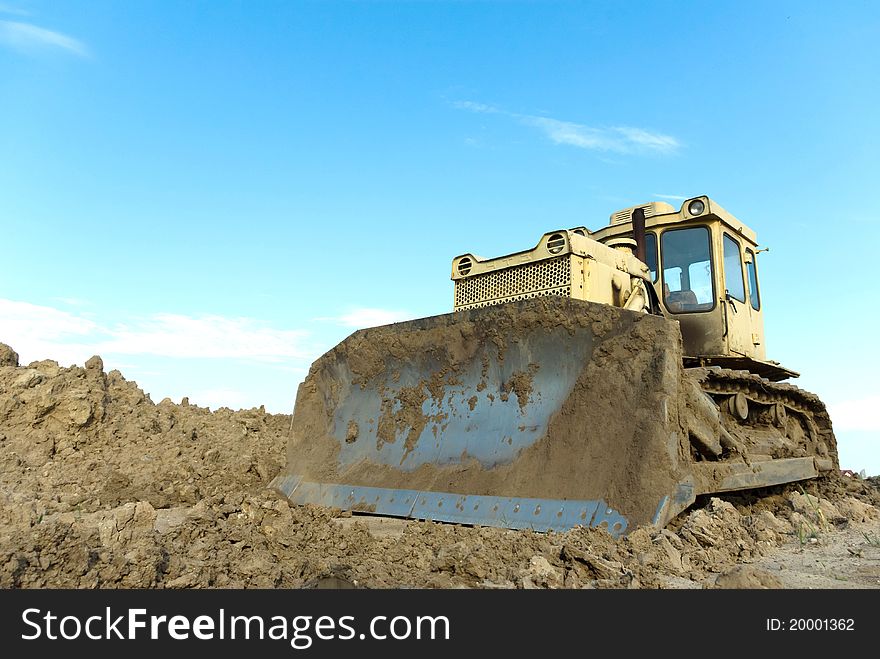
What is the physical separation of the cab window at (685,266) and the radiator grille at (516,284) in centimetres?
195

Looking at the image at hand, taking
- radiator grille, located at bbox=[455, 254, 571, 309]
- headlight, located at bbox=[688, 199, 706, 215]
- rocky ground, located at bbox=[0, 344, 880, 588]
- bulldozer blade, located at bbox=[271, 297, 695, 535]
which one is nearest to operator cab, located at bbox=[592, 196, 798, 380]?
headlight, located at bbox=[688, 199, 706, 215]

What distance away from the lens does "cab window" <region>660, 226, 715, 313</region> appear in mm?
6309

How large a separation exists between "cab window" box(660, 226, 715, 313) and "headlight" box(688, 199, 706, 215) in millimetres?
172

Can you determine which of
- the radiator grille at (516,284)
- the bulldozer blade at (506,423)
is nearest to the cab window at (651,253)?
the radiator grille at (516,284)

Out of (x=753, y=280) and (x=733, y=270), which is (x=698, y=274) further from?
(x=753, y=280)

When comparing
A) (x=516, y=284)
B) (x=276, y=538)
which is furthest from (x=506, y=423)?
(x=276, y=538)

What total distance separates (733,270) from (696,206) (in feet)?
2.65

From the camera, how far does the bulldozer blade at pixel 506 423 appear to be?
3.70m

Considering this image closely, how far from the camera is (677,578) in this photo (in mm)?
3012

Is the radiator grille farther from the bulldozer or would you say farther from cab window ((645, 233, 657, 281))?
cab window ((645, 233, 657, 281))

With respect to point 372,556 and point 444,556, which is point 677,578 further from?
point 372,556

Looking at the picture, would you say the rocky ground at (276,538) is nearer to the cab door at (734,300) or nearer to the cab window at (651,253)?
the cab door at (734,300)
